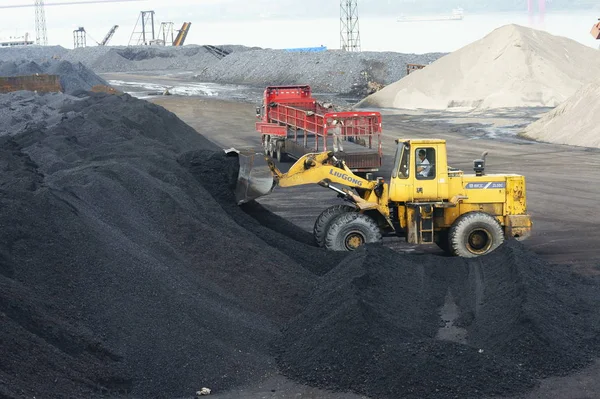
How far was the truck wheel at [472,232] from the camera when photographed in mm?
16297

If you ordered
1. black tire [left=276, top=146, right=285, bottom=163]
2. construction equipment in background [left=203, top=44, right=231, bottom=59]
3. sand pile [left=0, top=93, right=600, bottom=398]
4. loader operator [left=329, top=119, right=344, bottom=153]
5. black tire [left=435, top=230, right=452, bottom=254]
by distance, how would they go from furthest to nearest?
construction equipment in background [left=203, top=44, right=231, bottom=59]
black tire [left=276, top=146, right=285, bottom=163]
loader operator [left=329, top=119, right=344, bottom=153]
black tire [left=435, top=230, right=452, bottom=254]
sand pile [left=0, top=93, right=600, bottom=398]

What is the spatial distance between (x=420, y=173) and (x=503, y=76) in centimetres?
3674

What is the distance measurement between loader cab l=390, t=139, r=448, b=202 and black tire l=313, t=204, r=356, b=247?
1099 millimetres

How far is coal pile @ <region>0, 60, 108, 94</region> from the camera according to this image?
56.7 metres

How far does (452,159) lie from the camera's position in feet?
99.8

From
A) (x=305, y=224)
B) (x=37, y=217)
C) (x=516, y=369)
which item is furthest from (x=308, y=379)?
(x=305, y=224)

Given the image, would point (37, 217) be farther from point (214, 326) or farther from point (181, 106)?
point (181, 106)

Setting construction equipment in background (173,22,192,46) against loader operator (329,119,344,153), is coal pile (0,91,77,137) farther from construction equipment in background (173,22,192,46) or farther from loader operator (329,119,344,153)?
construction equipment in background (173,22,192,46)

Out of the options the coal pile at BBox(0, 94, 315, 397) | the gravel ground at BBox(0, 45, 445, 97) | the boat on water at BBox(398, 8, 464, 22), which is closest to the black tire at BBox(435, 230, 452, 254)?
the coal pile at BBox(0, 94, 315, 397)

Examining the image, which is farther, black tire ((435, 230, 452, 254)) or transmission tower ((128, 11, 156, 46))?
transmission tower ((128, 11, 156, 46))

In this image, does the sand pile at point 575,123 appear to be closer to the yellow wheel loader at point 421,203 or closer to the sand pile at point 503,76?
the sand pile at point 503,76

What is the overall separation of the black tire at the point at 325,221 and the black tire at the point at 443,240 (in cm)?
178

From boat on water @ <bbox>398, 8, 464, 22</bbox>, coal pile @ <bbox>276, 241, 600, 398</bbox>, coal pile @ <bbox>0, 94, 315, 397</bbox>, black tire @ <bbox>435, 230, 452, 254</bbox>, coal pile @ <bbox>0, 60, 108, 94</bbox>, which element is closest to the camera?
coal pile @ <bbox>0, 94, 315, 397</bbox>

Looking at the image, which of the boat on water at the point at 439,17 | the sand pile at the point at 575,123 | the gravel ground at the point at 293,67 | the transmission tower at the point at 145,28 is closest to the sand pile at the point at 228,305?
the sand pile at the point at 575,123
